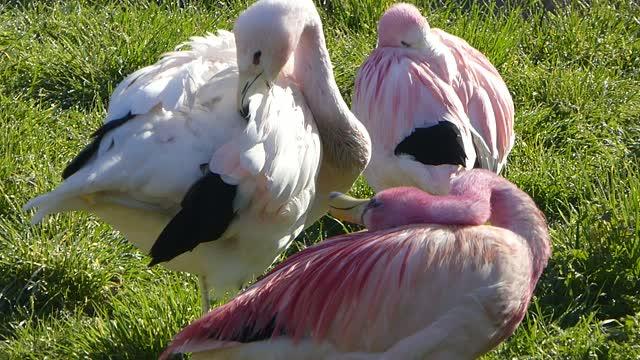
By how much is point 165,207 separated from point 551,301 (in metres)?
1.56

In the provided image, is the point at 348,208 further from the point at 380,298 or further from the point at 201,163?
the point at 201,163

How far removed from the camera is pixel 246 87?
426 centimetres

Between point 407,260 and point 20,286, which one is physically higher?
point 407,260

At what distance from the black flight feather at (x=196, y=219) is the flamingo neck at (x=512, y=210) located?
76cm

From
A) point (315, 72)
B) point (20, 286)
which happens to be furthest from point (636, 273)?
point (20, 286)

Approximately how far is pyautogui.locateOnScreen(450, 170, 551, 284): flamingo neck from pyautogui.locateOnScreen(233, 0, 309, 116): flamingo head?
2.44ft

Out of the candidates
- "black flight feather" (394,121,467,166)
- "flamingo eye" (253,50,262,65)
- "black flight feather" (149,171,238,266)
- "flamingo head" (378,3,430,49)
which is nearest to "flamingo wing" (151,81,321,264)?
"black flight feather" (149,171,238,266)

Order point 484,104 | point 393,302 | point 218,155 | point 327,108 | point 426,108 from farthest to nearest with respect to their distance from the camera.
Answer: point 484,104 < point 426,108 < point 327,108 < point 218,155 < point 393,302

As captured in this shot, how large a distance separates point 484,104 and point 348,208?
1.29 metres

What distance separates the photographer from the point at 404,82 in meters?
5.05

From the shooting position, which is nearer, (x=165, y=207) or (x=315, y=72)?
(x=165, y=207)

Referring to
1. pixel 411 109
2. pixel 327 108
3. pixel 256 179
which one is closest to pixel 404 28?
pixel 411 109

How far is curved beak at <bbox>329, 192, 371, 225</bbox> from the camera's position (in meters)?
4.05

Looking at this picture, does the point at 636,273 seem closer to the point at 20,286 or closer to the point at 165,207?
the point at 165,207
